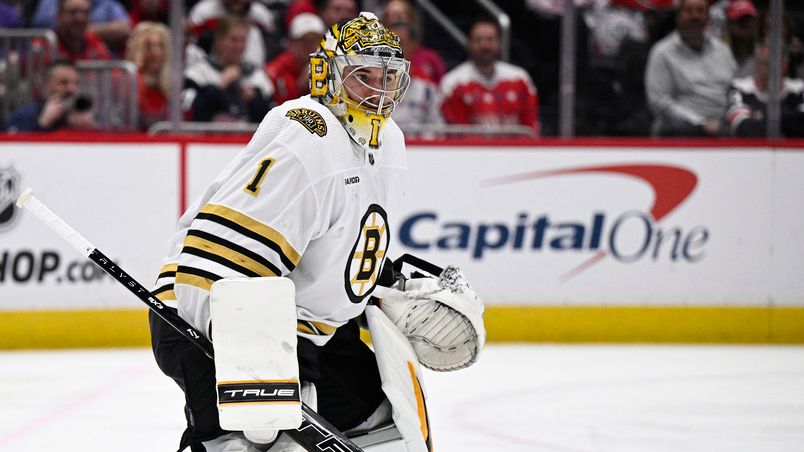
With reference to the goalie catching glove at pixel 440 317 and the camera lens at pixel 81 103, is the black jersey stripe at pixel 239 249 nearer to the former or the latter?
the goalie catching glove at pixel 440 317

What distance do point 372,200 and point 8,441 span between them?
1.97 meters

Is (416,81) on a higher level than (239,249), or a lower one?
higher

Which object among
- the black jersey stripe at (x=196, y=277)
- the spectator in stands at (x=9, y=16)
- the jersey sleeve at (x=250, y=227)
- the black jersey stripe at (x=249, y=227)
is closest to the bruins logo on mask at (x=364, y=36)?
the jersey sleeve at (x=250, y=227)

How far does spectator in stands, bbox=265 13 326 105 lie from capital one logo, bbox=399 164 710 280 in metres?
0.87

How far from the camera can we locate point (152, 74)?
5.84 metres

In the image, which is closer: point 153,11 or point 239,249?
point 239,249

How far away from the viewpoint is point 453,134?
596 cm

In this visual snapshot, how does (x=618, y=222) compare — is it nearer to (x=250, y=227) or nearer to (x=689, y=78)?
(x=689, y=78)

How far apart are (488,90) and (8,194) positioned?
7.42 ft

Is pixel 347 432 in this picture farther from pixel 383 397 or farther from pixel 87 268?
pixel 87 268

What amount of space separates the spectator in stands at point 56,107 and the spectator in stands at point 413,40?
1.45 meters

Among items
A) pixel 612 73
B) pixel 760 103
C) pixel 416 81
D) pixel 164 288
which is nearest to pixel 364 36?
pixel 164 288

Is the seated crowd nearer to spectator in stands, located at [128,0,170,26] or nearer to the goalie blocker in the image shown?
spectator in stands, located at [128,0,170,26]

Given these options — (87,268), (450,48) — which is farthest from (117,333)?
(450,48)
